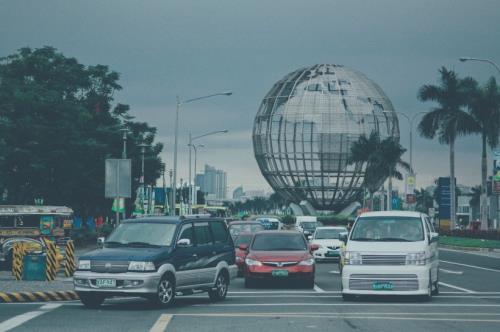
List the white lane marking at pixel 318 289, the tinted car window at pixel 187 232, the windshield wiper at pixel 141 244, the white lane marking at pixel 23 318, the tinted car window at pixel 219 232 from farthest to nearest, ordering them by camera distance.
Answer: the white lane marking at pixel 318 289, the tinted car window at pixel 219 232, the tinted car window at pixel 187 232, the windshield wiper at pixel 141 244, the white lane marking at pixel 23 318

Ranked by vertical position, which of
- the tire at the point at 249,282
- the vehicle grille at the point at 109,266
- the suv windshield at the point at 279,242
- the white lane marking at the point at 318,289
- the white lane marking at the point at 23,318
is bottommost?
the white lane marking at the point at 23,318

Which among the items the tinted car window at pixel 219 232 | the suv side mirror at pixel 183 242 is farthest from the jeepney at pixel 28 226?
the suv side mirror at pixel 183 242

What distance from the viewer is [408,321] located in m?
17.5

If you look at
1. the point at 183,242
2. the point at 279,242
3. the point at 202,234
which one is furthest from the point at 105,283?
the point at 279,242

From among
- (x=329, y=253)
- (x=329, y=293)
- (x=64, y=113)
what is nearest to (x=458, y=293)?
(x=329, y=293)

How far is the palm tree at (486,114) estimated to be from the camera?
75.7 m

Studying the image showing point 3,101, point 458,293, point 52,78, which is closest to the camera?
point 458,293

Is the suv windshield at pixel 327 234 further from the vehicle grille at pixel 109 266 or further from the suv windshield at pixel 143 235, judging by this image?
the vehicle grille at pixel 109 266

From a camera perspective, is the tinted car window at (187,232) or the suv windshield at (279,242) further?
the suv windshield at (279,242)

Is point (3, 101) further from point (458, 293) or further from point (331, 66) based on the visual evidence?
point (331, 66)

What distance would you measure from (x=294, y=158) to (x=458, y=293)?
109 metres

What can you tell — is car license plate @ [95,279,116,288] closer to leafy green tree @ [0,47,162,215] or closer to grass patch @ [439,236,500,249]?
leafy green tree @ [0,47,162,215]

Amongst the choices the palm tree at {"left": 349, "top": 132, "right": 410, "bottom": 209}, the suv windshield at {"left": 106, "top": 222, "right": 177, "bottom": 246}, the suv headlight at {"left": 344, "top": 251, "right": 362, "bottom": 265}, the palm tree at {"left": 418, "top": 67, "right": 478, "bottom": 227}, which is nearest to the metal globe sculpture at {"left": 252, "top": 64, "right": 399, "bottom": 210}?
the palm tree at {"left": 349, "top": 132, "right": 410, "bottom": 209}

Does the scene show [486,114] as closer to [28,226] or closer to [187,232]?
[28,226]
